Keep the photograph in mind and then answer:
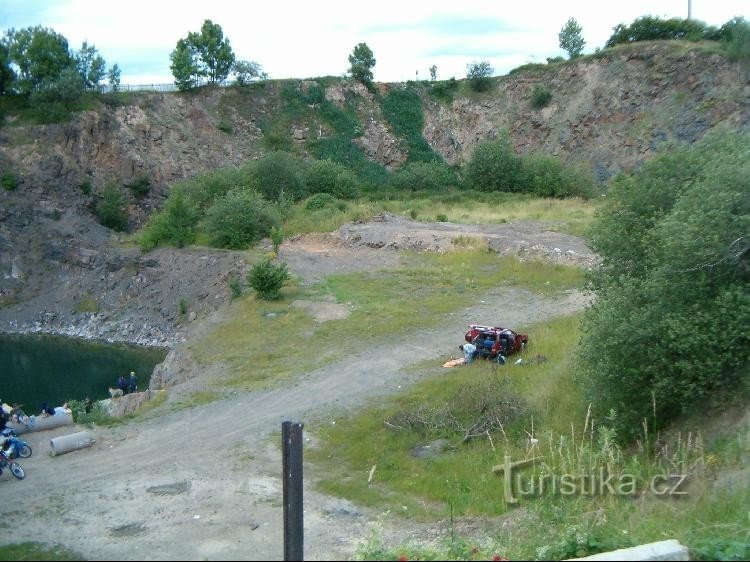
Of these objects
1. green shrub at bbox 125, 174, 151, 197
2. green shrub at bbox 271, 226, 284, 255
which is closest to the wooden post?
green shrub at bbox 271, 226, 284, 255

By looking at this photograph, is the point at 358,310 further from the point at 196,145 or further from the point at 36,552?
the point at 196,145

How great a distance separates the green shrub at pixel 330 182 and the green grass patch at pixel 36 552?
154 ft

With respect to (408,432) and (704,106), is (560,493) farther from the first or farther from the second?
(704,106)

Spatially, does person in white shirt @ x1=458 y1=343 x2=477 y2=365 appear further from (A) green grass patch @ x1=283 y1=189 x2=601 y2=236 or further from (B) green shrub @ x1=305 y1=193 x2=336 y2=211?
(B) green shrub @ x1=305 y1=193 x2=336 y2=211

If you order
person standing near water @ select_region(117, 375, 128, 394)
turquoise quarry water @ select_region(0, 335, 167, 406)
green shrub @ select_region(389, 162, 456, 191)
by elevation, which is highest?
green shrub @ select_region(389, 162, 456, 191)

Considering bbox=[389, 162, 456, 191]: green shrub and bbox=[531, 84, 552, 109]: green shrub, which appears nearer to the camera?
bbox=[389, 162, 456, 191]: green shrub

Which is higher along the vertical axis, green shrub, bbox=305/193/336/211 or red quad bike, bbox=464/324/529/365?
green shrub, bbox=305/193/336/211

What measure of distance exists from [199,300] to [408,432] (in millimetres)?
21524

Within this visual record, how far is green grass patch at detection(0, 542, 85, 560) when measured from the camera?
523 centimetres

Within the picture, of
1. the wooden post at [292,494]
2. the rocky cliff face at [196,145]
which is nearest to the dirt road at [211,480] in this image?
the wooden post at [292,494]

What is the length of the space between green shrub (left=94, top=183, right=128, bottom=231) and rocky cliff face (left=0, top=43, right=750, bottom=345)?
0.72 metres

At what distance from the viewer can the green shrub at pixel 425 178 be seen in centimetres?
5784

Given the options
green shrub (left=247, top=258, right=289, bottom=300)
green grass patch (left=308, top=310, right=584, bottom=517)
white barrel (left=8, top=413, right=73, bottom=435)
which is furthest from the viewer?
green shrub (left=247, top=258, right=289, bottom=300)

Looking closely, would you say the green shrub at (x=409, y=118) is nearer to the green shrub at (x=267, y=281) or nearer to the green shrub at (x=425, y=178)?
the green shrub at (x=425, y=178)
